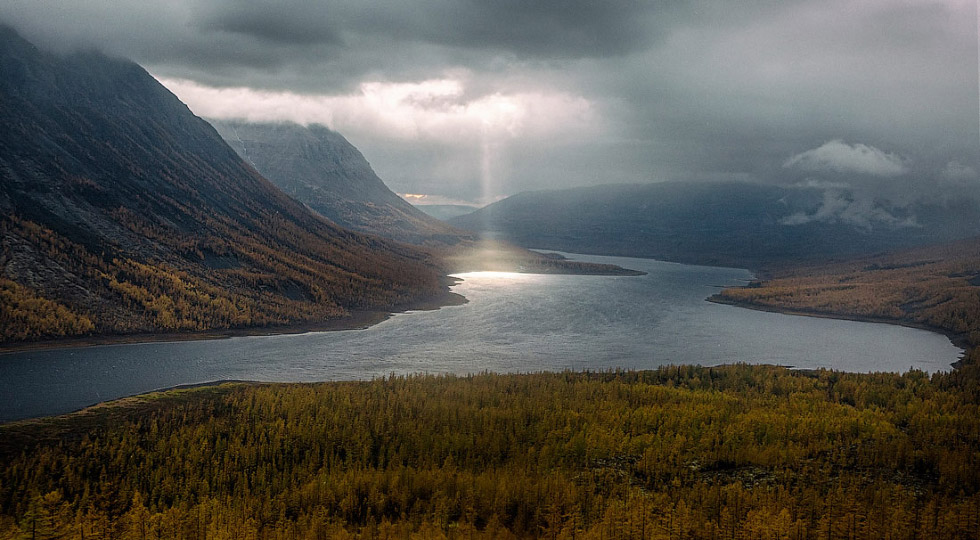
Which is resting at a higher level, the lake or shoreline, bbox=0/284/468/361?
shoreline, bbox=0/284/468/361

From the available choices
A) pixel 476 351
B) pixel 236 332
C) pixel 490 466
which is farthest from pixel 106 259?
pixel 490 466

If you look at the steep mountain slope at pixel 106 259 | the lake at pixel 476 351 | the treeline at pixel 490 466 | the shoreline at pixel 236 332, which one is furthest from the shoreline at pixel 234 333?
the treeline at pixel 490 466

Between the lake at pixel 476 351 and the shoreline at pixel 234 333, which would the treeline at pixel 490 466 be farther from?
the shoreline at pixel 234 333

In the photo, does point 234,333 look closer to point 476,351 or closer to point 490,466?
point 476,351

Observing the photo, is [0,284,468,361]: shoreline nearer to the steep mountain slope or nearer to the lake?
the steep mountain slope

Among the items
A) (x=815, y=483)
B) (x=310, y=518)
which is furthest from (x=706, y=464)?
(x=310, y=518)

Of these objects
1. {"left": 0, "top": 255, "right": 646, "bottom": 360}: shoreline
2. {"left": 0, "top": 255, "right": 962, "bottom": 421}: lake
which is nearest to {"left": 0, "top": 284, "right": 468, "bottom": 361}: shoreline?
{"left": 0, "top": 255, "right": 646, "bottom": 360}: shoreline
